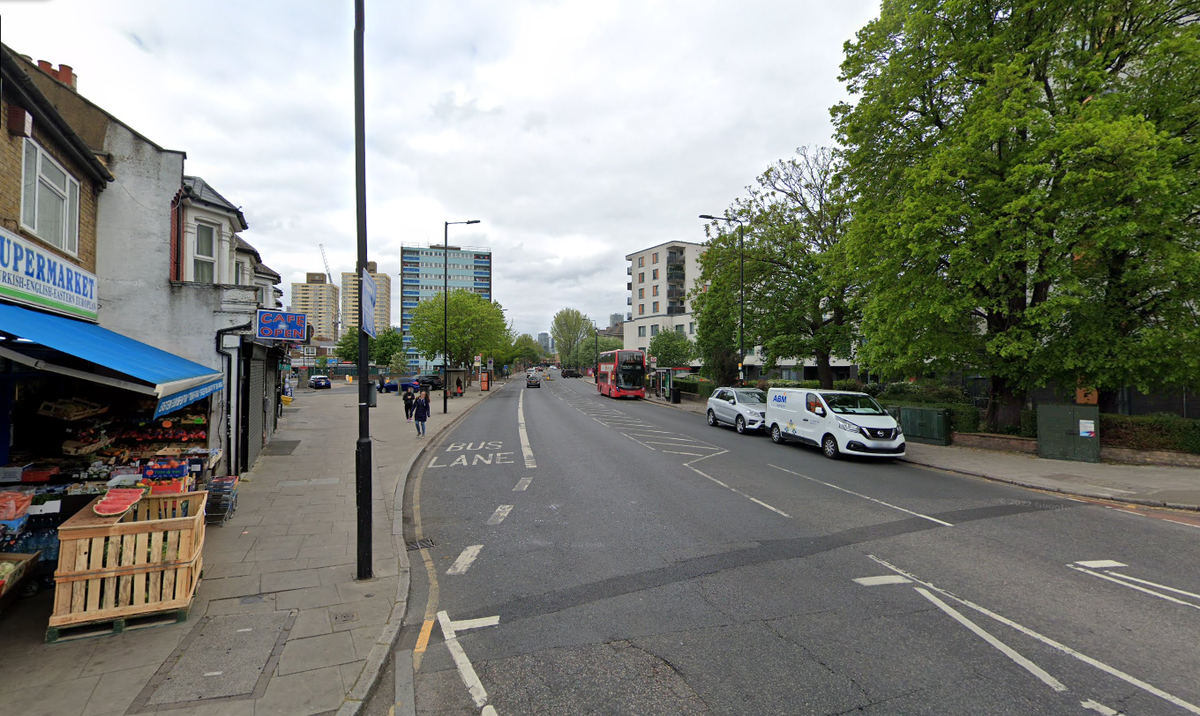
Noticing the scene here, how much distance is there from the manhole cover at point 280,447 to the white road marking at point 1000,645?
14.7 metres

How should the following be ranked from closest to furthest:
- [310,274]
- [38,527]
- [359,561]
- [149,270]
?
1. [38,527]
2. [359,561]
3. [149,270]
4. [310,274]

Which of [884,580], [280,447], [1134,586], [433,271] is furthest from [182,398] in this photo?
[433,271]

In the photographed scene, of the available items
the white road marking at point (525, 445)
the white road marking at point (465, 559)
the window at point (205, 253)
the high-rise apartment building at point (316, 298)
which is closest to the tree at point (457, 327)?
the white road marking at point (525, 445)

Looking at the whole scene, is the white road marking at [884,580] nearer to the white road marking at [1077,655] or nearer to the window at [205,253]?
the white road marking at [1077,655]

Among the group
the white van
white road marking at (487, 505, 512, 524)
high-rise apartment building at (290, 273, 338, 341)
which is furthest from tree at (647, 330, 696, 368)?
high-rise apartment building at (290, 273, 338, 341)

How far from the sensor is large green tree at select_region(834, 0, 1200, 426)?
39.9 feet

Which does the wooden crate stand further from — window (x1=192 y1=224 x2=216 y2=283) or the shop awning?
window (x1=192 y1=224 x2=216 y2=283)

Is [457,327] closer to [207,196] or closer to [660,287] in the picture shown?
[207,196]

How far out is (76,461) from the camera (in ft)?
A: 23.0

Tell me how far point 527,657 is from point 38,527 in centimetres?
544

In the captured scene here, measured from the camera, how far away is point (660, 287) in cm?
8112

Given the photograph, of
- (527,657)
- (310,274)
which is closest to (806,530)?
(527,657)

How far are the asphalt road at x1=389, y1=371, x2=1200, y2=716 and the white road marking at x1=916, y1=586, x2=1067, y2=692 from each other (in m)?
0.02

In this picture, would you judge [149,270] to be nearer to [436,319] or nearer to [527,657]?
[527,657]
